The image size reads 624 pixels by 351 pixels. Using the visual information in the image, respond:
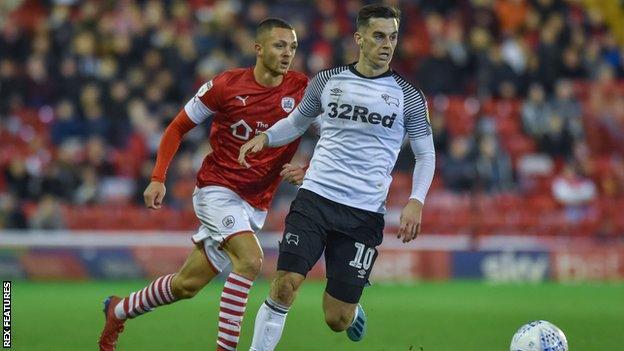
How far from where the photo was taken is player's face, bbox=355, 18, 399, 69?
311 inches

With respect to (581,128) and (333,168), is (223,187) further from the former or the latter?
(581,128)

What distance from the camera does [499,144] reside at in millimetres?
19438

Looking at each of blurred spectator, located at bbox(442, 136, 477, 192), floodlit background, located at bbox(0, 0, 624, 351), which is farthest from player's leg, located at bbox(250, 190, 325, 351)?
blurred spectator, located at bbox(442, 136, 477, 192)

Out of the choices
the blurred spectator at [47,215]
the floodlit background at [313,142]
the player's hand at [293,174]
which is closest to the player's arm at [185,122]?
the player's hand at [293,174]

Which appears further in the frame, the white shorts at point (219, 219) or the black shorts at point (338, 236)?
the white shorts at point (219, 219)

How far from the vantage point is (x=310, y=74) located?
750 inches

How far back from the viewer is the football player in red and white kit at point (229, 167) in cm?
A: 856

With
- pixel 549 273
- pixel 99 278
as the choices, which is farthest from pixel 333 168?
pixel 549 273

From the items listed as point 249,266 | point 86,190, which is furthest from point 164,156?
point 86,190

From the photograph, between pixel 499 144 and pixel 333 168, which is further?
pixel 499 144

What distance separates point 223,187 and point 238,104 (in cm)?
61

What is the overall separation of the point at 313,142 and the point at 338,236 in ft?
34.0

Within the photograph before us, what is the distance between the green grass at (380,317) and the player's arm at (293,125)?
80.4 inches

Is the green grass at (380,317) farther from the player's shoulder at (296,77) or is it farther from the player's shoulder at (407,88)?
the player's shoulder at (407,88)
